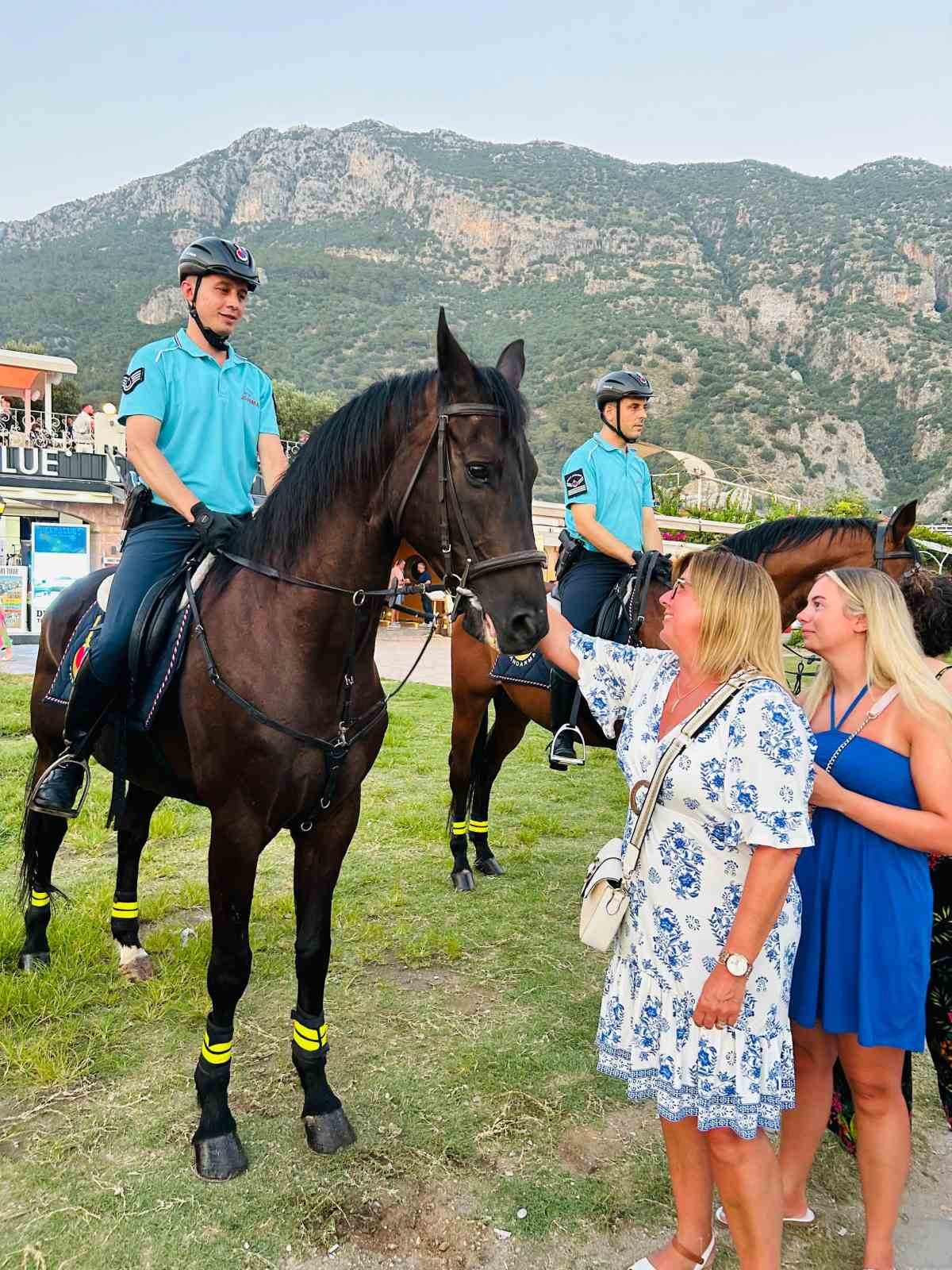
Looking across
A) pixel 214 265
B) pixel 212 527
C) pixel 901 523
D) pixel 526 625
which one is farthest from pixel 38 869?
pixel 901 523

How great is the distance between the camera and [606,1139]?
10.1 ft

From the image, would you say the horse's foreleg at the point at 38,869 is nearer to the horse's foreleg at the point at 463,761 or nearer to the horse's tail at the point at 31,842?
the horse's tail at the point at 31,842

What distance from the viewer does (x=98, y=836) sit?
6273 mm

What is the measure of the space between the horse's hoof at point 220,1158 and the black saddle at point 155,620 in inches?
68.5

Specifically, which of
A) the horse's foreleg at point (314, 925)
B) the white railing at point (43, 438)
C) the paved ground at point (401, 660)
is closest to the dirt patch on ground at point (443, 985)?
the horse's foreleg at point (314, 925)

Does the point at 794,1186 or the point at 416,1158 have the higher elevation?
the point at 794,1186

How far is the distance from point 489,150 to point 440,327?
146 meters

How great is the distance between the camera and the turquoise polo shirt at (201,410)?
Answer: 3.14m

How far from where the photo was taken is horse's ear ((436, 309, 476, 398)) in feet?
8.12

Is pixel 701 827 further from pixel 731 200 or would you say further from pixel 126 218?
pixel 126 218

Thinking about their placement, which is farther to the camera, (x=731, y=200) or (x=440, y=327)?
(x=731, y=200)

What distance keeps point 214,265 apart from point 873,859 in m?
3.25

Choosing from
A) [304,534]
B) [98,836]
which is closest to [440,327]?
[304,534]

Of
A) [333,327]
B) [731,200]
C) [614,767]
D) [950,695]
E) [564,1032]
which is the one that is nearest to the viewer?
[950,695]
